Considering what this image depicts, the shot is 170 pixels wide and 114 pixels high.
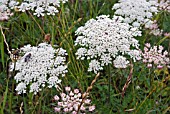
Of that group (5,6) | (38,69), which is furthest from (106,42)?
(5,6)

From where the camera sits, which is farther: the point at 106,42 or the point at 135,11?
the point at 135,11

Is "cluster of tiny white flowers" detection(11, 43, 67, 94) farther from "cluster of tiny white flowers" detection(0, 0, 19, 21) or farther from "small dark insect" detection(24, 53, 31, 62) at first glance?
"cluster of tiny white flowers" detection(0, 0, 19, 21)

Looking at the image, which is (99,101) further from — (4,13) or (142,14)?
(4,13)

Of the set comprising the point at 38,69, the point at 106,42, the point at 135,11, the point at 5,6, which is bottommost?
the point at 38,69

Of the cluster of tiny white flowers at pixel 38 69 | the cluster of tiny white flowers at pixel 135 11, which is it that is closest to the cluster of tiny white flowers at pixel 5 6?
the cluster of tiny white flowers at pixel 38 69

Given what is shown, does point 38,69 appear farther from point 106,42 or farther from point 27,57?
point 106,42

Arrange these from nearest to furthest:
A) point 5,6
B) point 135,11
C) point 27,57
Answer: point 27,57
point 135,11
point 5,6

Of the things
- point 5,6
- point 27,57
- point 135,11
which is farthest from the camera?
point 5,6

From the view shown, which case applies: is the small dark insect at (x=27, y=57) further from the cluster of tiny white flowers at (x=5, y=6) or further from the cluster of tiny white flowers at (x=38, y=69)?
the cluster of tiny white flowers at (x=5, y=6)

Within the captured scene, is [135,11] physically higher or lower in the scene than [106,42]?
higher
